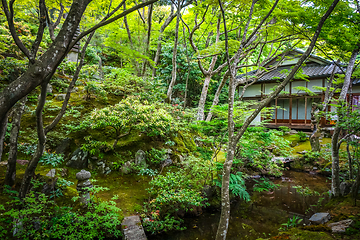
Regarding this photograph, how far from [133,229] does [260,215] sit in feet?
13.8

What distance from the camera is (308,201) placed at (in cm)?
743

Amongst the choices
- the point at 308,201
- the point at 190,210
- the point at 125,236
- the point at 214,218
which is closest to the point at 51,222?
the point at 125,236

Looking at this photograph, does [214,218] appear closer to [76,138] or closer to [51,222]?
[51,222]

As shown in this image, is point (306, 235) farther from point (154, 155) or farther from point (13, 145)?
point (13, 145)

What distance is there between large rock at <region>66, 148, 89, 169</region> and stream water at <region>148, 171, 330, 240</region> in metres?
3.24

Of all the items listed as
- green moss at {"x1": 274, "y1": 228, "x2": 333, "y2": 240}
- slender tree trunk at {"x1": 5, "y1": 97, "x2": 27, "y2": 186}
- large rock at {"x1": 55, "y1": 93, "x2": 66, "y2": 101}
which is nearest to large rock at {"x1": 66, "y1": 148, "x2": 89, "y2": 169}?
slender tree trunk at {"x1": 5, "y1": 97, "x2": 27, "y2": 186}

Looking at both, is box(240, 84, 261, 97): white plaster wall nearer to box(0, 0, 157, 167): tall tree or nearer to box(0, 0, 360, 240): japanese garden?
box(0, 0, 360, 240): japanese garden

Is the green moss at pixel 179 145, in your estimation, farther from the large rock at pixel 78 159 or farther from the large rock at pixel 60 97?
the large rock at pixel 60 97

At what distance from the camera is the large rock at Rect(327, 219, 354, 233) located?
13.1 feet

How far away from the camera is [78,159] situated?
20.7 ft

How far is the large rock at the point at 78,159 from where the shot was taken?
Answer: 6.21 metres

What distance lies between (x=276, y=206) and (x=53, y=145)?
798 centimetres

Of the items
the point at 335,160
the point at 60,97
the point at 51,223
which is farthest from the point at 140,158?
the point at 335,160

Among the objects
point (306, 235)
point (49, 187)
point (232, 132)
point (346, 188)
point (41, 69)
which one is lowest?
point (346, 188)
